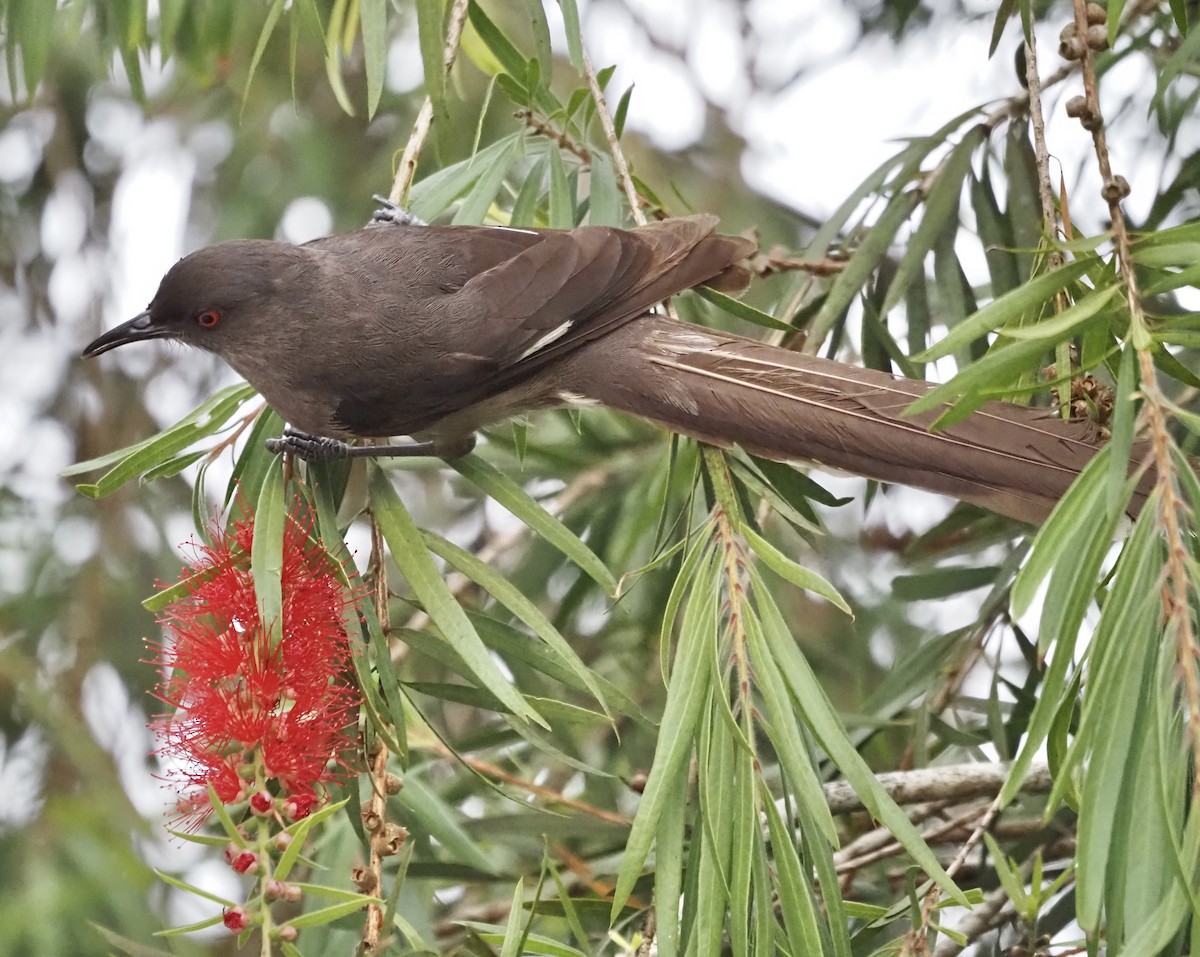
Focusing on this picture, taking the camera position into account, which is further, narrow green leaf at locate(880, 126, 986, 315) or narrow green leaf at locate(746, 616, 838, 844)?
narrow green leaf at locate(880, 126, 986, 315)

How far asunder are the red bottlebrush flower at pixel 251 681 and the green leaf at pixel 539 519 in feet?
1.00

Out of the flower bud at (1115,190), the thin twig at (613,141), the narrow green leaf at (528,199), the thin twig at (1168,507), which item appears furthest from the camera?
the narrow green leaf at (528,199)

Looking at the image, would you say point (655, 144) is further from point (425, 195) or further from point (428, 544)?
point (428, 544)

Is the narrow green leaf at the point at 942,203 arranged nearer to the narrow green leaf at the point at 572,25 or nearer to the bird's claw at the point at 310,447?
the narrow green leaf at the point at 572,25

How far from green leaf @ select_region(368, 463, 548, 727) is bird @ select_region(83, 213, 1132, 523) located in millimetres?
294

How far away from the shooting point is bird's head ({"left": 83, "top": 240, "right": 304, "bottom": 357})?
2.70 metres

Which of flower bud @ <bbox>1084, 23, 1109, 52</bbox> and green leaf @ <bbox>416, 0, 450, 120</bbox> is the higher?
green leaf @ <bbox>416, 0, 450, 120</bbox>

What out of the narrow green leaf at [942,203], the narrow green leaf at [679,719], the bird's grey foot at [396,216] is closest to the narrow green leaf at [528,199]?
the bird's grey foot at [396,216]

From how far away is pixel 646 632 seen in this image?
3.53m

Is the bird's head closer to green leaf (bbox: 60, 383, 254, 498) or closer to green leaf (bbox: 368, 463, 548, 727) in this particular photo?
green leaf (bbox: 60, 383, 254, 498)

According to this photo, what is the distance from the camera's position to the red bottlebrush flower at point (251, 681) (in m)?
1.77

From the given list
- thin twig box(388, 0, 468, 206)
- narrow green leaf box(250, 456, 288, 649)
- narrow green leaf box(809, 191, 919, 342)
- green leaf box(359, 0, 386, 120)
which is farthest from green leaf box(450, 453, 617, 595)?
narrow green leaf box(809, 191, 919, 342)

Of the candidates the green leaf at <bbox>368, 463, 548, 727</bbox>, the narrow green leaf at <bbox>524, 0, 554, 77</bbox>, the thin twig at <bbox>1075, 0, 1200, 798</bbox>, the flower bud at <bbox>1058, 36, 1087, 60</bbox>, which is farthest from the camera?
the narrow green leaf at <bbox>524, 0, 554, 77</bbox>

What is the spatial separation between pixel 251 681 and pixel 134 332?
1.19m
